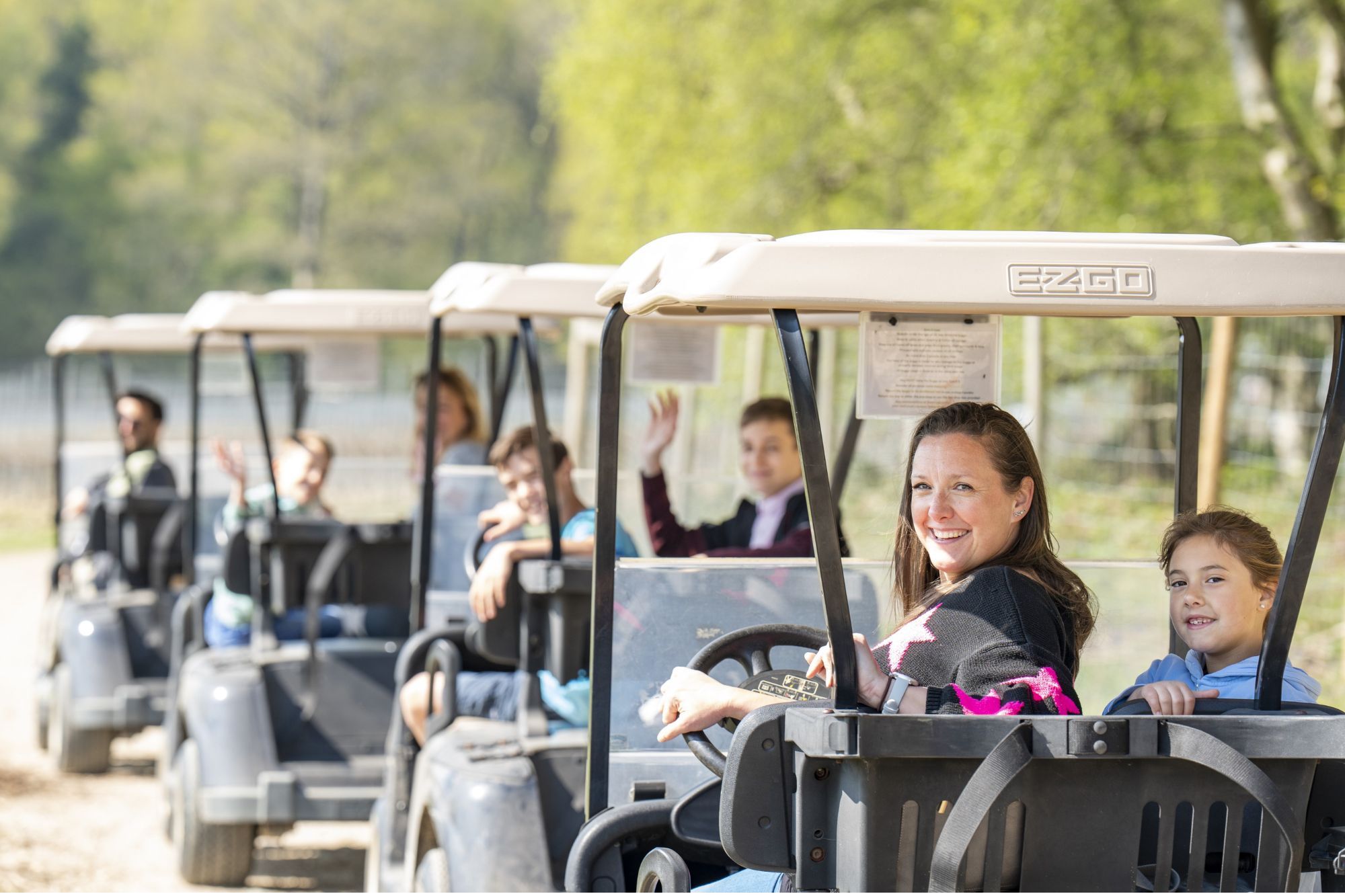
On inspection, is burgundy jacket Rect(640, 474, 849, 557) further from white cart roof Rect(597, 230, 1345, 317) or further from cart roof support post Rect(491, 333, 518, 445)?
white cart roof Rect(597, 230, 1345, 317)

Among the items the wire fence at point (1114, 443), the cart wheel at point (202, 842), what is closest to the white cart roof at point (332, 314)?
the wire fence at point (1114, 443)

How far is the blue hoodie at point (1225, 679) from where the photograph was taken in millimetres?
2436

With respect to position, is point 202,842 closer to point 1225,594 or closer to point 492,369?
point 492,369

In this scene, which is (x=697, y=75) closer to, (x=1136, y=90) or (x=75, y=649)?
(x=1136, y=90)

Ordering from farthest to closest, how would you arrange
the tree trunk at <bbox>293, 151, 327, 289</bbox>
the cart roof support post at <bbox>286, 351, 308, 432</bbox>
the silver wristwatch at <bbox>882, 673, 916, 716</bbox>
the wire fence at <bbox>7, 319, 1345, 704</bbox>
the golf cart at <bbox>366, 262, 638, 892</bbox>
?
the tree trunk at <bbox>293, 151, 327, 289</bbox> → the cart roof support post at <bbox>286, 351, 308, 432</bbox> → the wire fence at <bbox>7, 319, 1345, 704</bbox> → the golf cart at <bbox>366, 262, 638, 892</bbox> → the silver wristwatch at <bbox>882, 673, 916, 716</bbox>

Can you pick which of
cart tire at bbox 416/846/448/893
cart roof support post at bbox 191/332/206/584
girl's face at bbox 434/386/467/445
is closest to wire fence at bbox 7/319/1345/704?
cart roof support post at bbox 191/332/206/584

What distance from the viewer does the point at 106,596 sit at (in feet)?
24.3

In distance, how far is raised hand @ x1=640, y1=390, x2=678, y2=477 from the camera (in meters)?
4.43

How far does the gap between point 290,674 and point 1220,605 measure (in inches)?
135

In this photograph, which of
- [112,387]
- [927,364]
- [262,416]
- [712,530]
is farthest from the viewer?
[112,387]

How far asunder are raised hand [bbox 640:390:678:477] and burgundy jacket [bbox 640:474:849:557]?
0.12 metres

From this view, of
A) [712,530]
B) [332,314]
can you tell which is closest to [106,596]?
[332,314]

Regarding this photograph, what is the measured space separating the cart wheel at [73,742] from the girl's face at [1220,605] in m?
5.31

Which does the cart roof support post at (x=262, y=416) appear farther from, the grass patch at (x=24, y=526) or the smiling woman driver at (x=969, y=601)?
the grass patch at (x=24, y=526)
